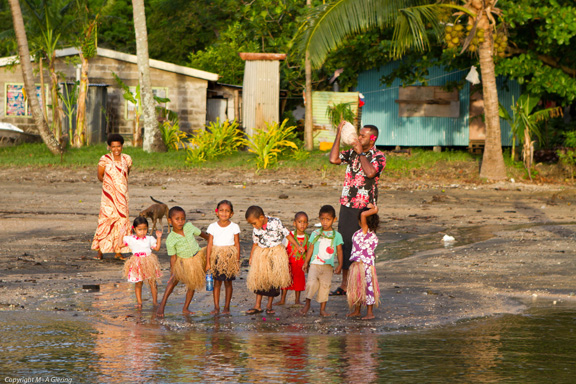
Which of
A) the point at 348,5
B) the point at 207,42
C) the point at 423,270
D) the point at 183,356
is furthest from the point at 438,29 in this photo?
the point at 207,42

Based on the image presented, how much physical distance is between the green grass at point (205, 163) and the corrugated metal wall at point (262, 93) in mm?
2184

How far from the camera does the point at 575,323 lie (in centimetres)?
691

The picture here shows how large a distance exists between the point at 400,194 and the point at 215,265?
9.71 m

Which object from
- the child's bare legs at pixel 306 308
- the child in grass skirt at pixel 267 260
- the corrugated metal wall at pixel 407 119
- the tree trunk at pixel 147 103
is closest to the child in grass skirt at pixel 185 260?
the child in grass skirt at pixel 267 260

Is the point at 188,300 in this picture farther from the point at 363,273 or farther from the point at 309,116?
the point at 309,116

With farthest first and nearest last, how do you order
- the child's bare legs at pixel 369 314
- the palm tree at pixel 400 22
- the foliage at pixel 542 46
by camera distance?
the foliage at pixel 542 46
the palm tree at pixel 400 22
the child's bare legs at pixel 369 314

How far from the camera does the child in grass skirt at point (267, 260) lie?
7.20 meters

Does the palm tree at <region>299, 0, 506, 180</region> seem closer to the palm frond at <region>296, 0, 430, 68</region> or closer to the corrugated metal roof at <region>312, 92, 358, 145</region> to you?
the palm frond at <region>296, 0, 430, 68</region>

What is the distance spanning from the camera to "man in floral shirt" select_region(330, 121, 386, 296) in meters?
7.81

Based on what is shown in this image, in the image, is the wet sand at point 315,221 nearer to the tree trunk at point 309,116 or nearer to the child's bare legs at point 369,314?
the child's bare legs at point 369,314

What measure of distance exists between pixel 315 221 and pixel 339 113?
10.3 m

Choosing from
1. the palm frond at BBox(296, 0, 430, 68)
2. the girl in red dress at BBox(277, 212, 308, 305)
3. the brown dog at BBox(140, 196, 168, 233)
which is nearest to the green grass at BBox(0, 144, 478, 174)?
the palm frond at BBox(296, 0, 430, 68)

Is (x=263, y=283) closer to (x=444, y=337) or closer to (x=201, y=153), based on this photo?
(x=444, y=337)

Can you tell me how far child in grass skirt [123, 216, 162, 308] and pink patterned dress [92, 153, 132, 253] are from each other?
2135mm
